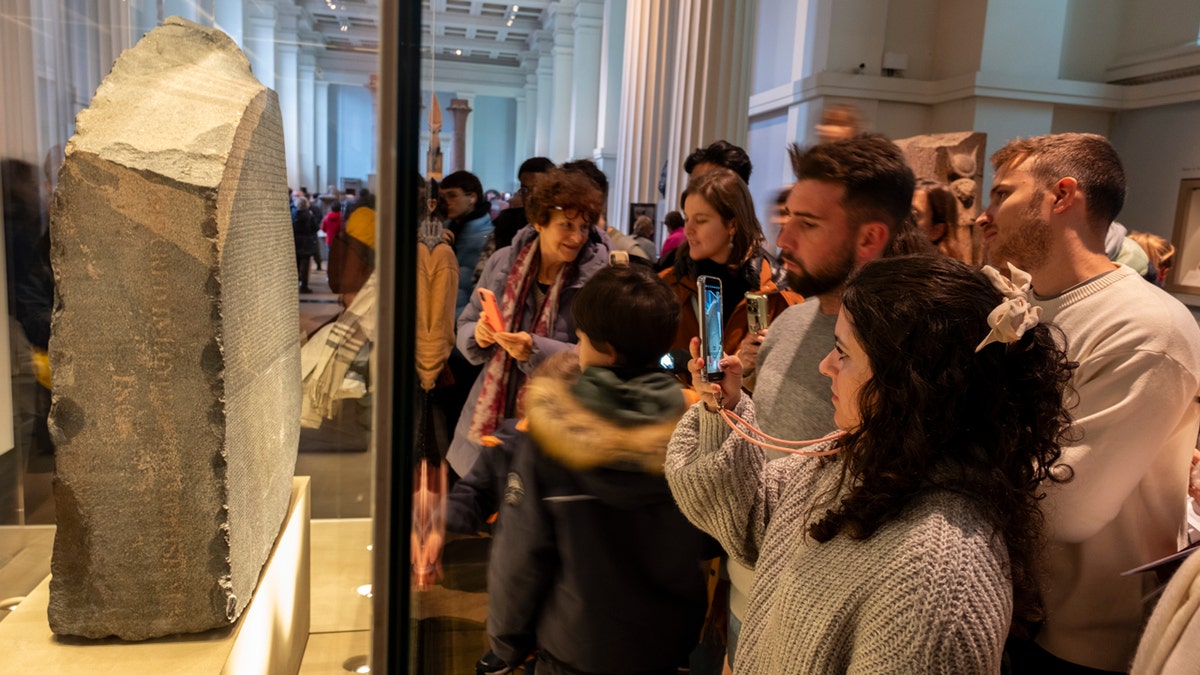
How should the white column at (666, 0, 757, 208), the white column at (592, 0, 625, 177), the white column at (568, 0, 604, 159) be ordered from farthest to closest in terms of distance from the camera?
the white column at (592, 0, 625, 177) → the white column at (568, 0, 604, 159) → the white column at (666, 0, 757, 208)

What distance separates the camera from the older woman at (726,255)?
218 cm

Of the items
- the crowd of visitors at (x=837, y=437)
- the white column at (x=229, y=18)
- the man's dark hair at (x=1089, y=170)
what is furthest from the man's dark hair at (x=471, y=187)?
the man's dark hair at (x=1089, y=170)

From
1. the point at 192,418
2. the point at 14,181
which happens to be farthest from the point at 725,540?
the point at 14,181

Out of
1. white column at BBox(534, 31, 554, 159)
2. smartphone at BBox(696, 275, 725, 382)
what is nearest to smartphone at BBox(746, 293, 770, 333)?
smartphone at BBox(696, 275, 725, 382)

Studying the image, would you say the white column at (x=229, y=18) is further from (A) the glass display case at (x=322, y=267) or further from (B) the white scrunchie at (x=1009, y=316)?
(B) the white scrunchie at (x=1009, y=316)

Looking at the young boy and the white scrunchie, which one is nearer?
the white scrunchie

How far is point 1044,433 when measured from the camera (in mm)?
1103

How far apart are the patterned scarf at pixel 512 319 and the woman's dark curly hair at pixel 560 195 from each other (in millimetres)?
88

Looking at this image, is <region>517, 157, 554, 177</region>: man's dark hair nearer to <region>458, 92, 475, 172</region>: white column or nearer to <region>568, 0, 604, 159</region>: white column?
<region>458, 92, 475, 172</region>: white column

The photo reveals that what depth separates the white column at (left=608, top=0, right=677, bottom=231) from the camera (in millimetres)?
6558

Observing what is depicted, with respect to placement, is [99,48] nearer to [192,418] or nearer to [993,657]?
[192,418]

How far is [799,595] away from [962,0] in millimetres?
7266

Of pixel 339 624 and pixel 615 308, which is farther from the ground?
pixel 615 308

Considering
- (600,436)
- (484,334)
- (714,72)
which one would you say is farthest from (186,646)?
(714,72)
